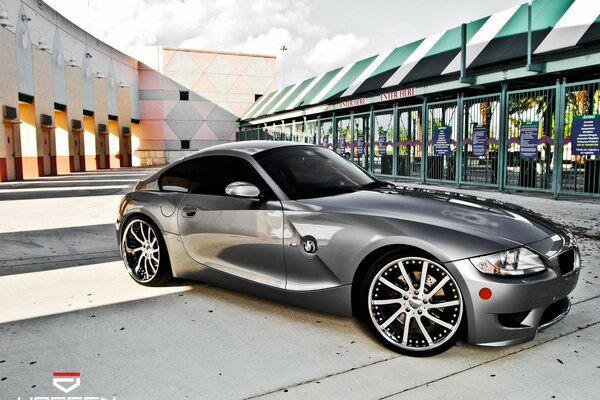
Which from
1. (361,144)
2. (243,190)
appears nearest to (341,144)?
(361,144)

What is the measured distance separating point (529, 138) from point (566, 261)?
10.4 meters

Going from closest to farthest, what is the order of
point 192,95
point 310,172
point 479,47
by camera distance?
point 310,172, point 479,47, point 192,95

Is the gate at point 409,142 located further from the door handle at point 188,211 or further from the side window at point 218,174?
the door handle at point 188,211

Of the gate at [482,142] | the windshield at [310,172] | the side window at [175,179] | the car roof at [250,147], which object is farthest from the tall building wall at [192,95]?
the windshield at [310,172]

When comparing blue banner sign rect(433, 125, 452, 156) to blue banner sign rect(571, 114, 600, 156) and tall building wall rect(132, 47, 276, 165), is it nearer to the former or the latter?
blue banner sign rect(571, 114, 600, 156)

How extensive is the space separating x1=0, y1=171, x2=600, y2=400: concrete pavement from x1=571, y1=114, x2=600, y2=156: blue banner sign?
23.4 ft

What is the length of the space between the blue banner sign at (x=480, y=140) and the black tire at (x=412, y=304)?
11991mm

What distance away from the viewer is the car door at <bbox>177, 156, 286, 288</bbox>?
3.72 meters

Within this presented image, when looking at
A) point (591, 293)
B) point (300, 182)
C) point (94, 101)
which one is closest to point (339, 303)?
point (300, 182)

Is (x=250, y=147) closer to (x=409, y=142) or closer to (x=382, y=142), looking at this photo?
(x=409, y=142)

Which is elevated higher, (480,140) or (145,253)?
(480,140)

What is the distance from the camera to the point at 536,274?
2938mm

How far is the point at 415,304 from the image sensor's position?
10.3 ft

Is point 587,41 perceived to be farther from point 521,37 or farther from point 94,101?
point 94,101
